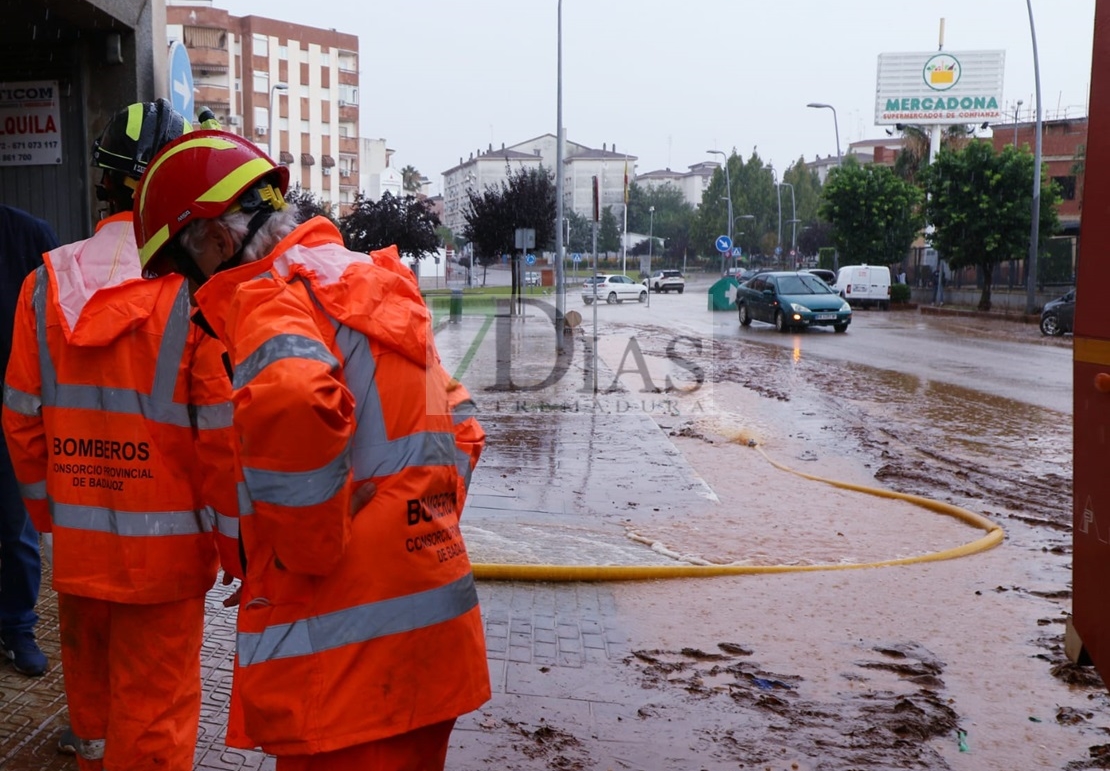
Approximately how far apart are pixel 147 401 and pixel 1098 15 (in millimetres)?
2594

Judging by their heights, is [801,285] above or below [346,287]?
above

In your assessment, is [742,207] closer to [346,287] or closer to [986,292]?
[986,292]

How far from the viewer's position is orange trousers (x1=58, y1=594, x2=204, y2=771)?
8.54 ft

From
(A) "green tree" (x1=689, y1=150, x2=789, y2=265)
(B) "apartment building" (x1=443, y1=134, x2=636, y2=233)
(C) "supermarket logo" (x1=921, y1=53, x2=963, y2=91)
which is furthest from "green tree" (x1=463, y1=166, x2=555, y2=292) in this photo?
(B) "apartment building" (x1=443, y1=134, x2=636, y2=233)

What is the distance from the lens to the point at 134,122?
296cm

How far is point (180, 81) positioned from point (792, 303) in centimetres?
2245

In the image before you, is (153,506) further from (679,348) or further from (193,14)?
(193,14)

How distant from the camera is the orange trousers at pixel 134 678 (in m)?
2.60

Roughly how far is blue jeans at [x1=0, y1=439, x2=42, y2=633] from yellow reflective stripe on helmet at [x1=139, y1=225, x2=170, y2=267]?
220 cm

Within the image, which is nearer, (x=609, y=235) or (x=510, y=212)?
(x=510, y=212)

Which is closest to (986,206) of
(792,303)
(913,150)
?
(792,303)

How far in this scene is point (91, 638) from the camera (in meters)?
2.74

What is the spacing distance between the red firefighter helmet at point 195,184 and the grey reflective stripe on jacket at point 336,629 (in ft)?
2.83

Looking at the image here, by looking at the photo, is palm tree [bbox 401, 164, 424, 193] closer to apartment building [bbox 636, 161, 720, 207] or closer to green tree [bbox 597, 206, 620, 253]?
green tree [bbox 597, 206, 620, 253]
